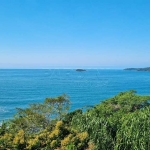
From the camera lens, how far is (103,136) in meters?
12.6

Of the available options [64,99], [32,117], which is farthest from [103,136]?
[64,99]

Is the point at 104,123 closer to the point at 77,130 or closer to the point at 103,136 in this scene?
the point at 103,136

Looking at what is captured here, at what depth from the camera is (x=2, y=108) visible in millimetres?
37781

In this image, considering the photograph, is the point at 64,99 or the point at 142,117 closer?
the point at 142,117

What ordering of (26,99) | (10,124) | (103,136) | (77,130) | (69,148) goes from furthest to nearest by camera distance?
(26,99), (10,124), (77,130), (103,136), (69,148)

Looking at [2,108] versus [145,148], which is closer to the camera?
[145,148]

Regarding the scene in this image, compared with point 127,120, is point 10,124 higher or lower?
lower

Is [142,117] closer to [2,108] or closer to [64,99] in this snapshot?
[64,99]

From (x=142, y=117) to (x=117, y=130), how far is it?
1.50 m

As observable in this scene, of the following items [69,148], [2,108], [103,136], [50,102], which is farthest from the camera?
[2,108]

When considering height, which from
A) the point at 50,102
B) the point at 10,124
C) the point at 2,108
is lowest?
the point at 2,108

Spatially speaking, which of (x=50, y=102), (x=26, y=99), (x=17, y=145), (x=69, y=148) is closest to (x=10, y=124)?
(x=50, y=102)

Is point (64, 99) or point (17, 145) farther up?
point (64, 99)

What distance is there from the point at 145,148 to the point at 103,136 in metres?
2.22
